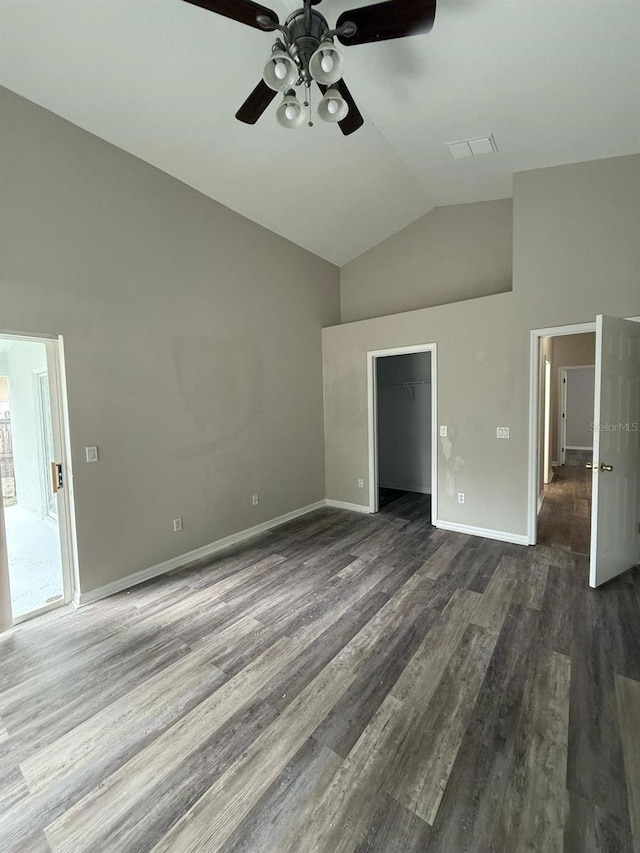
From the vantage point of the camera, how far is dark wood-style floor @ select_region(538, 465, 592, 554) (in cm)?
380

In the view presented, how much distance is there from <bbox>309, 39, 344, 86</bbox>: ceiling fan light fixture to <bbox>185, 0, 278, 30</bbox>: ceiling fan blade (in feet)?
0.77

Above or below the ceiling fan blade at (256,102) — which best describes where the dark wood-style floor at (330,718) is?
below

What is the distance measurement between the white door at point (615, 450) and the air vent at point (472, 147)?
70.6 inches

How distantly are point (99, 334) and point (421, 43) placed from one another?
2.96 m

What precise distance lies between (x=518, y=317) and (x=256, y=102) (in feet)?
9.53

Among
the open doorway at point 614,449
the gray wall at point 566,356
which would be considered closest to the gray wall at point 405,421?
the open doorway at point 614,449

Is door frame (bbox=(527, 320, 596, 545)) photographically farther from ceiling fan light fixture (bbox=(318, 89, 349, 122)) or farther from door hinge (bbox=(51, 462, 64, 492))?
door hinge (bbox=(51, 462, 64, 492))

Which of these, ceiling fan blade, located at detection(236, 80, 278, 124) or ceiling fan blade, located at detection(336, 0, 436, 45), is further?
ceiling fan blade, located at detection(236, 80, 278, 124)

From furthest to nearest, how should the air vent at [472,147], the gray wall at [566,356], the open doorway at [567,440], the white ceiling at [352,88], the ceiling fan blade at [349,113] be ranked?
the gray wall at [566,356] < the open doorway at [567,440] < the air vent at [472,147] < the white ceiling at [352,88] < the ceiling fan blade at [349,113]

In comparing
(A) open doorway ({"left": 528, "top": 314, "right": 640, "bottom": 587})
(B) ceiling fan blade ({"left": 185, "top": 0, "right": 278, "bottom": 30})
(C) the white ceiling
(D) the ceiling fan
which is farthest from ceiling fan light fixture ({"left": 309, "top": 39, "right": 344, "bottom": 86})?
(A) open doorway ({"left": 528, "top": 314, "right": 640, "bottom": 587})

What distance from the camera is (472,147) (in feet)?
10.7

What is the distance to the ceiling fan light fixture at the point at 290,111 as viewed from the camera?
193cm

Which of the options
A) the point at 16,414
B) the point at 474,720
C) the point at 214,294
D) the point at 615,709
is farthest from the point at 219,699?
the point at 214,294

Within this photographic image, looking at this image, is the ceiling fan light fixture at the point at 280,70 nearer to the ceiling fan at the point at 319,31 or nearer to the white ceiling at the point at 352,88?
the ceiling fan at the point at 319,31
